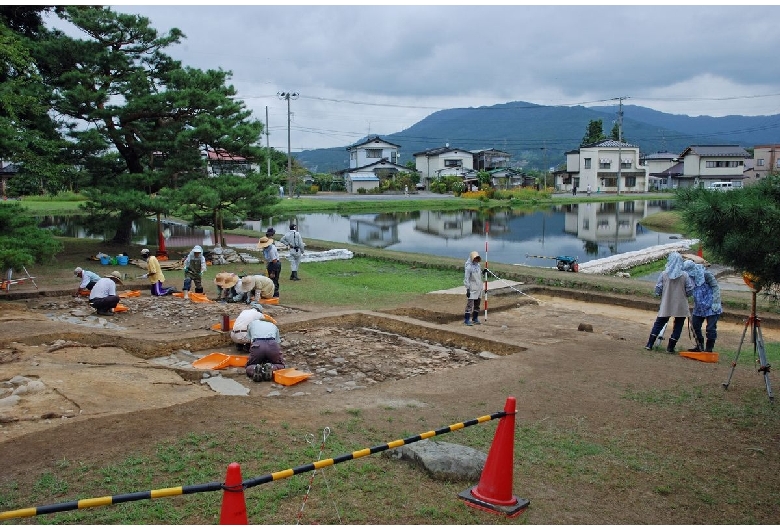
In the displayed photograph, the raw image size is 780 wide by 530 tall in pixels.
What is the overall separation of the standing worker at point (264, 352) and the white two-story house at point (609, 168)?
75.2 m

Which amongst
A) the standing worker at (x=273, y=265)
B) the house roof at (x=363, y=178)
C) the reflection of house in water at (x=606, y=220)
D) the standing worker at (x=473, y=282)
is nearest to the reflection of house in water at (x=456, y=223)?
the reflection of house in water at (x=606, y=220)

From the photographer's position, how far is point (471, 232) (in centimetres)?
3828

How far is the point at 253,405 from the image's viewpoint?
7.33 meters

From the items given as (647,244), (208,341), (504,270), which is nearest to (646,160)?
(647,244)

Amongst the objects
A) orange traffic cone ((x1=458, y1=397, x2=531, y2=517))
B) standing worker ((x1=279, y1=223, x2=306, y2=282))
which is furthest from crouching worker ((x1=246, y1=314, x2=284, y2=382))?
standing worker ((x1=279, y1=223, x2=306, y2=282))

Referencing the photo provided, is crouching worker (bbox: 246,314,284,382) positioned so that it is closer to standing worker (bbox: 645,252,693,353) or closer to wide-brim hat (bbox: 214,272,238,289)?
wide-brim hat (bbox: 214,272,238,289)

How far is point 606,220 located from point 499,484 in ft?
147

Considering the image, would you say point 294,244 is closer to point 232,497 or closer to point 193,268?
point 193,268

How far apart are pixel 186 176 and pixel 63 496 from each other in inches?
704

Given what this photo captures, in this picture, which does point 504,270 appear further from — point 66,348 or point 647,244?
point 647,244

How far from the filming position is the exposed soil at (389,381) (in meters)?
5.68

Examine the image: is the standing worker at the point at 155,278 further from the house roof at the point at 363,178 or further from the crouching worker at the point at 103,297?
the house roof at the point at 363,178

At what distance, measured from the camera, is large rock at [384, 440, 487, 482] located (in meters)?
5.19

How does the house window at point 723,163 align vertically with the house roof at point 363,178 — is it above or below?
above
